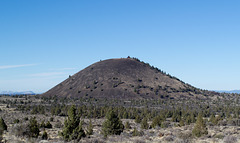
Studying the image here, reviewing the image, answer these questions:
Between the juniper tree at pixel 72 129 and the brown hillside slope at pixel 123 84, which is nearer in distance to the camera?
the juniper tree at pixel 72 129

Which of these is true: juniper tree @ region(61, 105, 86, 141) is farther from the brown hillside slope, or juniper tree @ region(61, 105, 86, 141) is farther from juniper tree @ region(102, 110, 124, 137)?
the brown hillside slope

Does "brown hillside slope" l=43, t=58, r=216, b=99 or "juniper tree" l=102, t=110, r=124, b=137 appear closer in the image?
"juniper tree" l=102, t=110, r=124, b=137

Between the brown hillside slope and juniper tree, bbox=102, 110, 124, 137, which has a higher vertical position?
the brown hillside slope

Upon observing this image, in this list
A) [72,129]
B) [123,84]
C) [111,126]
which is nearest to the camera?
[72,129]

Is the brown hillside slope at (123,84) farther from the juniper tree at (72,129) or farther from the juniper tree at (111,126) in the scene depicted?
the juniper tree at (72,129)

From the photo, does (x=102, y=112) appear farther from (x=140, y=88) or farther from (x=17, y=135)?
(x=140, y=88)

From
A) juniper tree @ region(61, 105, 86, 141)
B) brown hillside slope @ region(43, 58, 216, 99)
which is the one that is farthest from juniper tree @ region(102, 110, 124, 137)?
brown hillside slope @ region(43, 58, 216, 99)

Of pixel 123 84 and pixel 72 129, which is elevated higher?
pixel 123 84

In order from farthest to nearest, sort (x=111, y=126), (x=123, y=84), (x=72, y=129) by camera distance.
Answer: (x=123, y=84) → (x=111, y=126) → (x=72, y=129)

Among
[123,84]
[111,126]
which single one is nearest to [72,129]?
[111,126]

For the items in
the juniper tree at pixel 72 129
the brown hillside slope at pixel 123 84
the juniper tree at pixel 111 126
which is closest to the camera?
the juniper tree at pixel 72 129

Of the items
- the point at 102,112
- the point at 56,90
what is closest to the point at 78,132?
the point at 102,112

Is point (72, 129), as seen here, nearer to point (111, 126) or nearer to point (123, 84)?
point (111, 126)

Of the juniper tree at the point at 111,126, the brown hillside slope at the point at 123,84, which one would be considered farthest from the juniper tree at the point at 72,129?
the brown hillside slope at the point at 123,84
